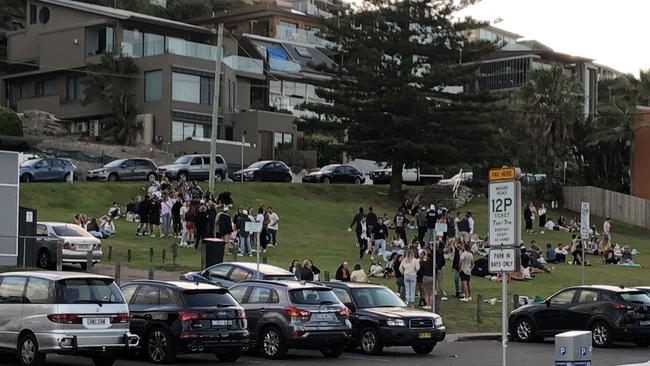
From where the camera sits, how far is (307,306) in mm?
22359

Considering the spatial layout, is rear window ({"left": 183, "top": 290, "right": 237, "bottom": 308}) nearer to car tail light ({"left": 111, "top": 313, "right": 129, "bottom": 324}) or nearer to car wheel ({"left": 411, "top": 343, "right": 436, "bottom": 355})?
car tail light ({"left": 111, "top": 313, "right": 129, "bottom": 324})

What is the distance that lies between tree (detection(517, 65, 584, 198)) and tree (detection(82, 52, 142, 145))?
82.6 ft

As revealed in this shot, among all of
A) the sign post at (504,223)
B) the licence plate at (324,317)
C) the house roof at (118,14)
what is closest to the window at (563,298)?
the licence plate at (324,317)

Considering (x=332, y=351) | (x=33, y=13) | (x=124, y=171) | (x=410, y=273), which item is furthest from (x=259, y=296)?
(x=33, y=13)

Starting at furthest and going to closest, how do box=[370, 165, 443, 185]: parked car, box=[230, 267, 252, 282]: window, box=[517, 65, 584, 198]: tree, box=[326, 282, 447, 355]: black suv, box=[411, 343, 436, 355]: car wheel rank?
box=[370, 165, 443, 185]: parked car, box=[517, 65, 584, 198]: tree, box=[230, 267, 252, 282]: window, box=[411, 343, 436, 355]: car wheel, box=[326, 282, 447, 355]: black suv

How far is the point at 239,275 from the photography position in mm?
26719

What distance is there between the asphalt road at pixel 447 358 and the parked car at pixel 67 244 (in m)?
11.6

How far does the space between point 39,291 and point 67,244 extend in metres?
15.4

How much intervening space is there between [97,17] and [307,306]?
2394 inches

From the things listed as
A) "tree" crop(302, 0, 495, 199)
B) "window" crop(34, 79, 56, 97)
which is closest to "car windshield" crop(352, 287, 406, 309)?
"tree" crop(302, 0, 495, 199)

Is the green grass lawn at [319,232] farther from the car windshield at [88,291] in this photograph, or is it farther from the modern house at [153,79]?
the modern house at [153,79]

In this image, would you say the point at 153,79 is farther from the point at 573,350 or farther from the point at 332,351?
the point at 573,350

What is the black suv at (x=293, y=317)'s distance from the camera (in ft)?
72.5

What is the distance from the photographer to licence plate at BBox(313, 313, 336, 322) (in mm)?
22297
